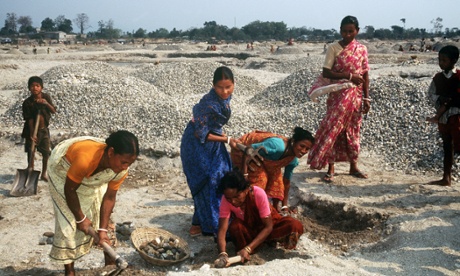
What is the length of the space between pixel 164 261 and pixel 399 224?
2.06 meters

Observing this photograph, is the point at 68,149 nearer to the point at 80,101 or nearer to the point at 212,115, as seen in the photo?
the point at 212,115

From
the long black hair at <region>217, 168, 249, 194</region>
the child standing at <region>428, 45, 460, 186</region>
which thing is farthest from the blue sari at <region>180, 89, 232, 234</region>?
the child standing at <region>428, 45, 460, 186</region>

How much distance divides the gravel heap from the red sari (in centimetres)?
271

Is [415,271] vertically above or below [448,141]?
below

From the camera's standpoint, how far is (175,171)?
228 inches

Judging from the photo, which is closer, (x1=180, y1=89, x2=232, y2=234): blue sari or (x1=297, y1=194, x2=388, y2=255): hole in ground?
(x1=180, y1=89, x2=232, y2=234): blue sari

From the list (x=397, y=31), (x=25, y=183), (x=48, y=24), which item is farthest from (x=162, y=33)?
(x=25, y=183)

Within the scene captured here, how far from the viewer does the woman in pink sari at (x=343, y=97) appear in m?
4.73

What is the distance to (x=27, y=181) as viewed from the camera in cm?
498

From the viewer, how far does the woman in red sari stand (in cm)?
306

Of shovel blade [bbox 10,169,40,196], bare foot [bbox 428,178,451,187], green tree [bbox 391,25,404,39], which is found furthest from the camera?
green tree [bbox 391,25,404,39]

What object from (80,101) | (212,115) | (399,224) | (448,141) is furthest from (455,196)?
(80,101)

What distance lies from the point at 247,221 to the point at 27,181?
2.94m

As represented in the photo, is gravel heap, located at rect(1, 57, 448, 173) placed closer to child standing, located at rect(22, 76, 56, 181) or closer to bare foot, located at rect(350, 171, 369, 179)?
bare foot, located at rect(350, 171, 369, 179)
